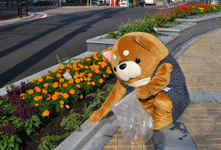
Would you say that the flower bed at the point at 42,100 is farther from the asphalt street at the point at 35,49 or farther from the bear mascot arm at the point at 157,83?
the asphalt street at the point at 35,49

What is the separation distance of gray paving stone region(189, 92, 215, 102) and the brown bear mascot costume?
1432 mm

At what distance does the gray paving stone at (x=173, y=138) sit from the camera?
314cm

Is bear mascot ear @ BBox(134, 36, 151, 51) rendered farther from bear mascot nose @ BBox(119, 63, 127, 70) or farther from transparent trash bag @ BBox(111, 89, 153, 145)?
transparent trash bag @ BBox(111, 89, 153, 145)

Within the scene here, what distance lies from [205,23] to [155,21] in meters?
4.14

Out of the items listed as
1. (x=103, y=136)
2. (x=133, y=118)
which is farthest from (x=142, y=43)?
(x=103, y=136)

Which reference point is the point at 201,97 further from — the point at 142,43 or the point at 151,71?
the point at 142,43

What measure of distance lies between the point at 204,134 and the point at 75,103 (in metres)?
2.01

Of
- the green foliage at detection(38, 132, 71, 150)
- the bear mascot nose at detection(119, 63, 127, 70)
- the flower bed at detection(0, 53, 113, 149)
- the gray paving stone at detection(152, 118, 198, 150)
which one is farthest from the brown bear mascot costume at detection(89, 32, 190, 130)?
the green foliage at detection(38, 132, 71, 150)

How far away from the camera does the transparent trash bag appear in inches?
112

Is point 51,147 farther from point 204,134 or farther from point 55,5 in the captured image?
point 55,5

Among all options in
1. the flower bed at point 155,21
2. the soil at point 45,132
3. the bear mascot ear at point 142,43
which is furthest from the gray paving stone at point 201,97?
the flower bed at point 155,21

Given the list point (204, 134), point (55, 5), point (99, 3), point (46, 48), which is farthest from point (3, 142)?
point (99, 3)

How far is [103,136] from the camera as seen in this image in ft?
10.7

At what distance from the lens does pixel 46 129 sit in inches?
127
